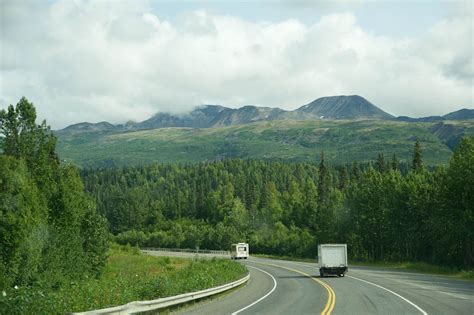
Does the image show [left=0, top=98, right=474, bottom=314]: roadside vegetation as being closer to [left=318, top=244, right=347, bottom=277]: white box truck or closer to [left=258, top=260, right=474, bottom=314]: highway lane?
[left=318, top=244, right=347, bottom=277]: white box truck

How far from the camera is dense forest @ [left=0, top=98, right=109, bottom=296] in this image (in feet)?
173

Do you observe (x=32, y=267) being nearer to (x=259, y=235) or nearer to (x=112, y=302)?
(x=112, y=302)

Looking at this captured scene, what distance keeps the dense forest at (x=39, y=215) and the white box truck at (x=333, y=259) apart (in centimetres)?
2358

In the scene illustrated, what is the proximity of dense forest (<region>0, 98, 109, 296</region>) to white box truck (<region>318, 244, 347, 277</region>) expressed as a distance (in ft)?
77.4

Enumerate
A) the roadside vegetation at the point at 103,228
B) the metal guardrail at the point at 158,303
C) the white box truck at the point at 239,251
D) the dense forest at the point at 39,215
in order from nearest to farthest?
the metal guardrail at the point at 158,303, the roadside vegetation at the point at 103,228, the dense forest at the point at 39,215, the white box truck at the point at 239,251

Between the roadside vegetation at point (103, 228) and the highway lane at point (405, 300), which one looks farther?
the roadside vegetation at point (103, 228)

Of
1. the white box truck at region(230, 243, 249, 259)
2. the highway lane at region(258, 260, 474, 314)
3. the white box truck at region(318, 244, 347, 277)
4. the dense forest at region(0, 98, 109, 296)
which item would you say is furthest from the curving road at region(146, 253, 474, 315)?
the white box truck at region(230, 243, 249, 259)

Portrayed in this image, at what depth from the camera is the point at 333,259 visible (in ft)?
165

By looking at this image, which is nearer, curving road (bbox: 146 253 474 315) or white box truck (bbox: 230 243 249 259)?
curving road (bbox: 146 253 474 315)

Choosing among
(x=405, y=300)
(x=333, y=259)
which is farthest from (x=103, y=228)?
(x=405, y=300)

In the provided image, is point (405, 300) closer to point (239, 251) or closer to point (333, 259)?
point (333, 259)

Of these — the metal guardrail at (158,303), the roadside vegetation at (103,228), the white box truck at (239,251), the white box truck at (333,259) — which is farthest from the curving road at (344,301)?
the white box truck at (239,251)

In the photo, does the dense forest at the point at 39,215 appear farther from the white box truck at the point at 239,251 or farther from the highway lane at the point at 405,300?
the white box truck at the point at 239,251

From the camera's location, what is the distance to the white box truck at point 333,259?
49812mm
